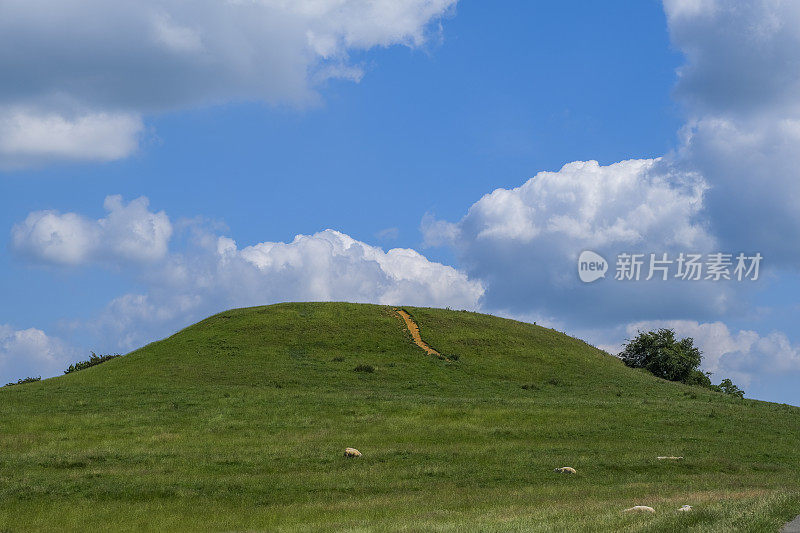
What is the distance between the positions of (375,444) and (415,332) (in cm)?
4589

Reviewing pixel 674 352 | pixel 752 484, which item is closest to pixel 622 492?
pixel 752 484

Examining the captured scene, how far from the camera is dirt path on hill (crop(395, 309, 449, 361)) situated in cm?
7912

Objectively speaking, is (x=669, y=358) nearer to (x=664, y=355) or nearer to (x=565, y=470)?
(x=664, y=355)

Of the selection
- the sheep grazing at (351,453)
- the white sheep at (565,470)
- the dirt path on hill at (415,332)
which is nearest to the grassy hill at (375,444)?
the white sheep at (565,470)

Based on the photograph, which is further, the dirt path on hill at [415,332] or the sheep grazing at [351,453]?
the dirt path on hill at [415,332]

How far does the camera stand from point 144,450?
3859cm

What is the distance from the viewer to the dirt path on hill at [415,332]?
260ft

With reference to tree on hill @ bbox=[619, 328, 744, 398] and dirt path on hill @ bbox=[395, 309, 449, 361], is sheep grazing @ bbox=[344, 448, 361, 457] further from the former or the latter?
tree on hill @ bbox=[619, 328, 744, 398]

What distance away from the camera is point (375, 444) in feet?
133

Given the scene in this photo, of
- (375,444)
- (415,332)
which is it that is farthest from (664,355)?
(375,444)

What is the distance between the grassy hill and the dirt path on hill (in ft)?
6.37

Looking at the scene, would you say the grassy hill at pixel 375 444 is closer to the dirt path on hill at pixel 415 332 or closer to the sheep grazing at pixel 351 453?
the sheep grazing at pixel 351 453

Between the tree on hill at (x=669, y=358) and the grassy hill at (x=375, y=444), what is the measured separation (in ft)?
70.5

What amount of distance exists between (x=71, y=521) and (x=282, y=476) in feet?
30.6
